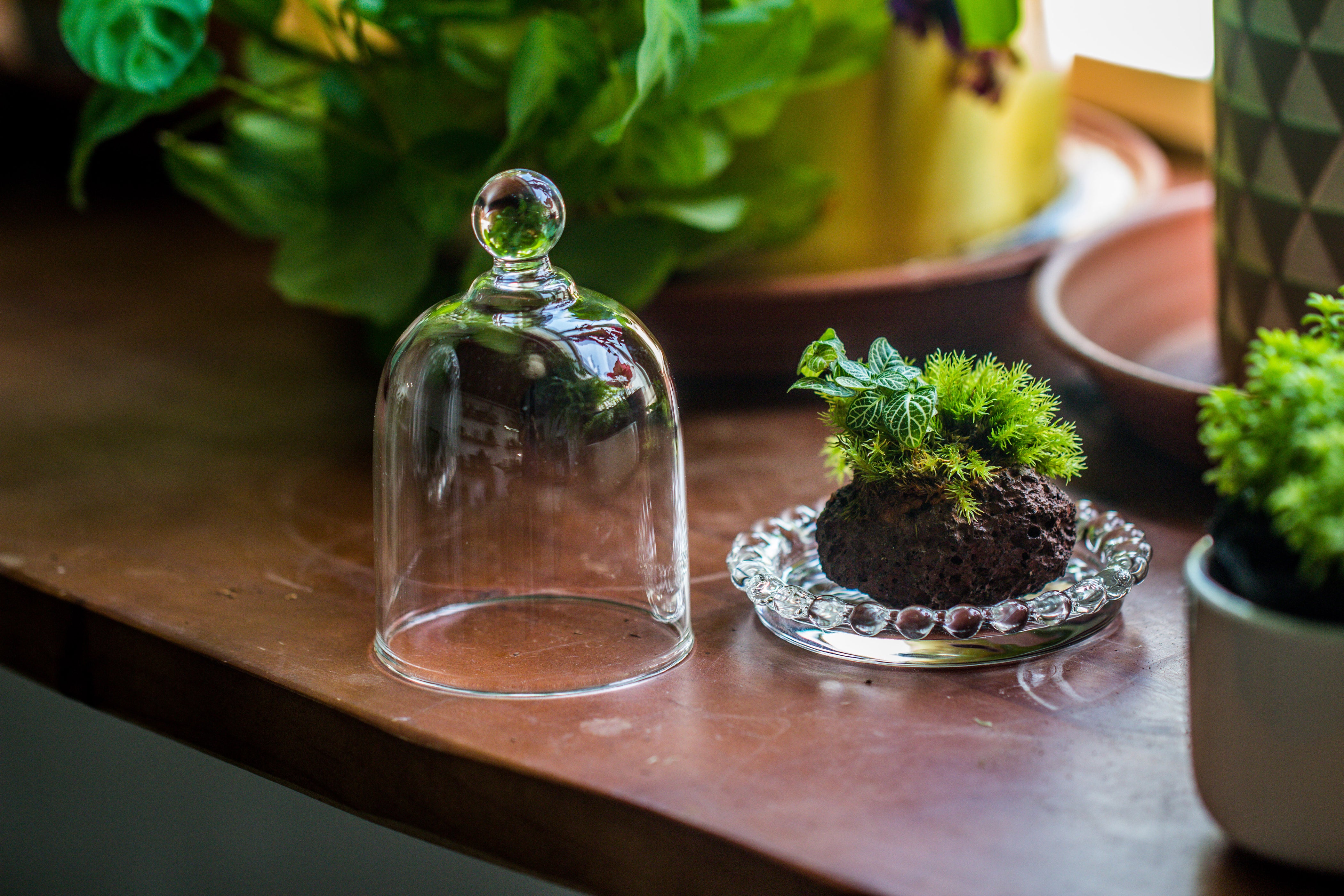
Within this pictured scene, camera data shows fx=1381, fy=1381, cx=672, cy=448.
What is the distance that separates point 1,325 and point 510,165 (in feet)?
1.55

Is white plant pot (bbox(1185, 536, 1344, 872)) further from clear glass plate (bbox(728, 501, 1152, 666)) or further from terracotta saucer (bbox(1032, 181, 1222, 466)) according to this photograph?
terracotta saucer (bbox(1032, 181, 1222, 466))

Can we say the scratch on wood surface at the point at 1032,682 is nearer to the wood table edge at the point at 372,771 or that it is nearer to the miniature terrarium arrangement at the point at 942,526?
the miniature terrarium arrangement at the point at 942,526

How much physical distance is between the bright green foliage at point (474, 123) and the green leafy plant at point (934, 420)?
15cm

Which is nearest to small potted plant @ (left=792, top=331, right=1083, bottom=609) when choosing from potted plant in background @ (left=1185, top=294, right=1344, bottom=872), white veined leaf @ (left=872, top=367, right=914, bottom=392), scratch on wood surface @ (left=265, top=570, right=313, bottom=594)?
white veined leaf @ (left=872, top=367, right=914, bottom=392)

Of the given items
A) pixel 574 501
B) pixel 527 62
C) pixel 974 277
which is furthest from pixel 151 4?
pixel 974 277

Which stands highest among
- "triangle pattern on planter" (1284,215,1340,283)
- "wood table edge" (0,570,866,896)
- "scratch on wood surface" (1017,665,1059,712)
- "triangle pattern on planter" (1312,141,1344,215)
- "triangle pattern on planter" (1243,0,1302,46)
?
"triangle pattern on planter" (1243,0,1302,46)

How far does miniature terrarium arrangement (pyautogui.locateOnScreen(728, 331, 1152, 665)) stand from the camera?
1.51 feet

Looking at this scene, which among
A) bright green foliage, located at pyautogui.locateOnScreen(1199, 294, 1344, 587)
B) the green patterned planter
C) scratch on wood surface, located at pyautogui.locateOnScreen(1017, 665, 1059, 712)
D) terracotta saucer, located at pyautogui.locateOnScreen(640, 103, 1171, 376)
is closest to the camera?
bright green foliage, located at pyautogui.locateOnScreen(1199, 294, 1344, 587)

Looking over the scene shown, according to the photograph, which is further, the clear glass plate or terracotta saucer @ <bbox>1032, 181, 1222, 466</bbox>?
terracotta saucer @ <bbox>1032, 181, 1222, 466</bbox>

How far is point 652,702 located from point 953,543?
0.37 feet

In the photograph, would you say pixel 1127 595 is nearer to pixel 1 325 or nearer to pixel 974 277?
pixel 974 277

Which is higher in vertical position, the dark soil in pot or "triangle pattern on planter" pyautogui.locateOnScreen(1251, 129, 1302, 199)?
"triangle pattern on planter" pyautogui.locateOnScreen(1251, 129, 1302, 199)

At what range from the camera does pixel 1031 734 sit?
42cm

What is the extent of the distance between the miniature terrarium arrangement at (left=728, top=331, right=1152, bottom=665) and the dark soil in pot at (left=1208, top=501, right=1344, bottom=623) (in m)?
0.11
